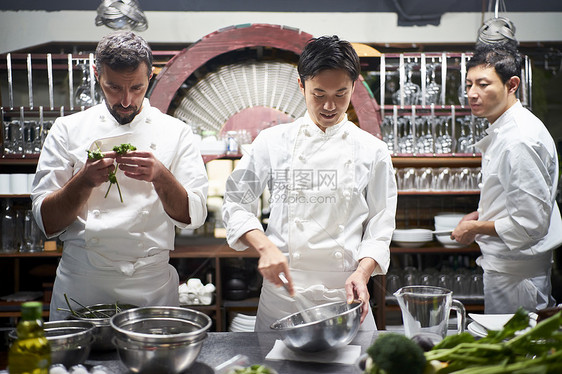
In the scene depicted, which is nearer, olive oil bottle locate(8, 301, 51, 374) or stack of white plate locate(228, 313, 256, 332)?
olive oil bottle locate(8, 301, 51, 374)

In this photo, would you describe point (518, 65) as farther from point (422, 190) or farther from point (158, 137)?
point (158, 137)

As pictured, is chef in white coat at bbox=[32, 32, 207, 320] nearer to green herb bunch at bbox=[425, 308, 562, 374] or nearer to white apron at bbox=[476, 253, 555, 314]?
green herb bunch at bbox=[425, 308, 562, 374]

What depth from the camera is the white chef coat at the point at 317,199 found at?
5.98ft

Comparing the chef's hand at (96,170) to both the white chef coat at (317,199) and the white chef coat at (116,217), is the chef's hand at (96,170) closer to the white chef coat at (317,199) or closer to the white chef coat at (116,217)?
the white chef coat at (116,217)

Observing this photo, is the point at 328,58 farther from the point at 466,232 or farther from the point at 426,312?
the point at 466,232

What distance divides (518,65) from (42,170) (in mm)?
2227

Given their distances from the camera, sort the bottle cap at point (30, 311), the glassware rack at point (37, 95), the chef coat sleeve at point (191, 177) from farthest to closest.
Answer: the glassware rack at point (37, 95) → the chef coat sleeve at point (191, 177) → the bottle cap at point (30, 311)

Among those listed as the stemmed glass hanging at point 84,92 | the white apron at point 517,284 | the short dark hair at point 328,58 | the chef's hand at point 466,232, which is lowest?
the white apron at point 517,284

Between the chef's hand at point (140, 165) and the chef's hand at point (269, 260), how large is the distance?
381 mm

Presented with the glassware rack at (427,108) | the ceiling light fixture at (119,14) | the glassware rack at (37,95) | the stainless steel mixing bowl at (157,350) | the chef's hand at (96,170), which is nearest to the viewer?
the stainless steel mixing bowl at (157,350)

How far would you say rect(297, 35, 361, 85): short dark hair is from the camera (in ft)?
5.60

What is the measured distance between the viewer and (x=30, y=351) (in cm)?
103

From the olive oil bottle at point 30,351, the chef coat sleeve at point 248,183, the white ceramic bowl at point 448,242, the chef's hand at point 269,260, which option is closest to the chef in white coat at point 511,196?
the white ceramic bowl at point 448,242

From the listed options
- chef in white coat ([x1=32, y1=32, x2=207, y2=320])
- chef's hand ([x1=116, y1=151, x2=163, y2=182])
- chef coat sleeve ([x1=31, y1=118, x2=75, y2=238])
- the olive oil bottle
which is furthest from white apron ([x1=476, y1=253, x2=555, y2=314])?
the olive oil bottle
